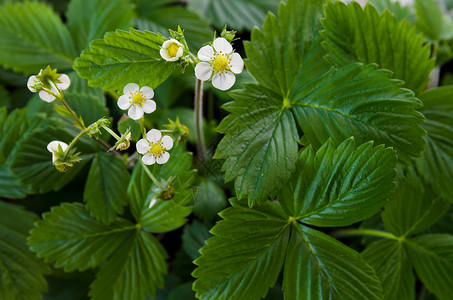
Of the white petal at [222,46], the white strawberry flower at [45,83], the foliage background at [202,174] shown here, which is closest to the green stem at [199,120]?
the foliage background at [202,174]

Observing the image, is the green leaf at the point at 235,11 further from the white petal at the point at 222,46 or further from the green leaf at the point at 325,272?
the green leaf at the point at 325,272

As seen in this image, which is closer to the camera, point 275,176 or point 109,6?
point 275,176

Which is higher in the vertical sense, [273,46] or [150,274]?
[273,46]

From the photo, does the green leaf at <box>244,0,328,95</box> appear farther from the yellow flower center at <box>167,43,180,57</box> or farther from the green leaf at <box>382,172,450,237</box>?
the green leaf at <box>382,172,450,237</box>

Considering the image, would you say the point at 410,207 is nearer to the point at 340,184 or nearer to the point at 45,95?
the point at 340,184

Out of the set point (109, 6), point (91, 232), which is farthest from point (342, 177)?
point (109, 6)

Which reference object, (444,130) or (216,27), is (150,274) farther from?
(216,27)

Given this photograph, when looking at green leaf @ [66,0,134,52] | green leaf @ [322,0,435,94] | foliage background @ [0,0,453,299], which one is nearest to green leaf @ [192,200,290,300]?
foliage background @ [0,0,453,299]
